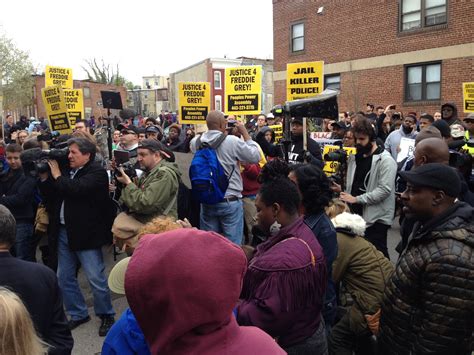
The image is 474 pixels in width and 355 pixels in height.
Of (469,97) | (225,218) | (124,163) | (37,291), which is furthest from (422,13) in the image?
(37,291)

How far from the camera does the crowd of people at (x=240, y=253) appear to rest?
1.32 meters

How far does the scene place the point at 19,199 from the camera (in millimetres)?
4898

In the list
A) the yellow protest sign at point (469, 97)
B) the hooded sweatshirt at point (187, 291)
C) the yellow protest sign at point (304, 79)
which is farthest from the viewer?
the yellow protest sign at point (469, 97)

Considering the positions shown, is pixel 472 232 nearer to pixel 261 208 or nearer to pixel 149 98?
pixel 261 208

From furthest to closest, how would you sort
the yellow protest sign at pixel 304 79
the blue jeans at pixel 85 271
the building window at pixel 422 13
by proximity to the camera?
the building window at pixel 422 13 < the yellow protest sign at pixel 304 79 < the blue jeans at pixel 85 271

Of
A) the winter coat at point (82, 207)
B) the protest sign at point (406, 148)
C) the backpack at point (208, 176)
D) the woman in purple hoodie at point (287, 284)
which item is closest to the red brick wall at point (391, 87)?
the protest sign at point (406, 148)

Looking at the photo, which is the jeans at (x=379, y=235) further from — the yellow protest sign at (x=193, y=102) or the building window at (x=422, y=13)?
the building window at (x=422, y=13)

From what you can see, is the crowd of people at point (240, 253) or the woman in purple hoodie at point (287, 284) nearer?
the crowd of people at point (240, 253)

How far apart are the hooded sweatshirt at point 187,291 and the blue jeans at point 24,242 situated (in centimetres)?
438

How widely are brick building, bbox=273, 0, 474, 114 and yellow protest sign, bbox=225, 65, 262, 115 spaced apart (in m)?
11.9

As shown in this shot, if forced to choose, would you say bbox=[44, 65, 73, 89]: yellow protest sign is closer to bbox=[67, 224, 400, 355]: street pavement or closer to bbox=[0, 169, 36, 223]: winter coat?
bbox=[0, 169, 36, 223]: winter coat

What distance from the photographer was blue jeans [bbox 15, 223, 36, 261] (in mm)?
5137

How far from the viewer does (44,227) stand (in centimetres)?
491

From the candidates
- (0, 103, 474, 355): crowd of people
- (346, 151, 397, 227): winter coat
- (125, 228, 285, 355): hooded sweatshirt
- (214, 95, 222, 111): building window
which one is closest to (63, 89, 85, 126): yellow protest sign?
(0, 103, 474, 355): crowd of people
